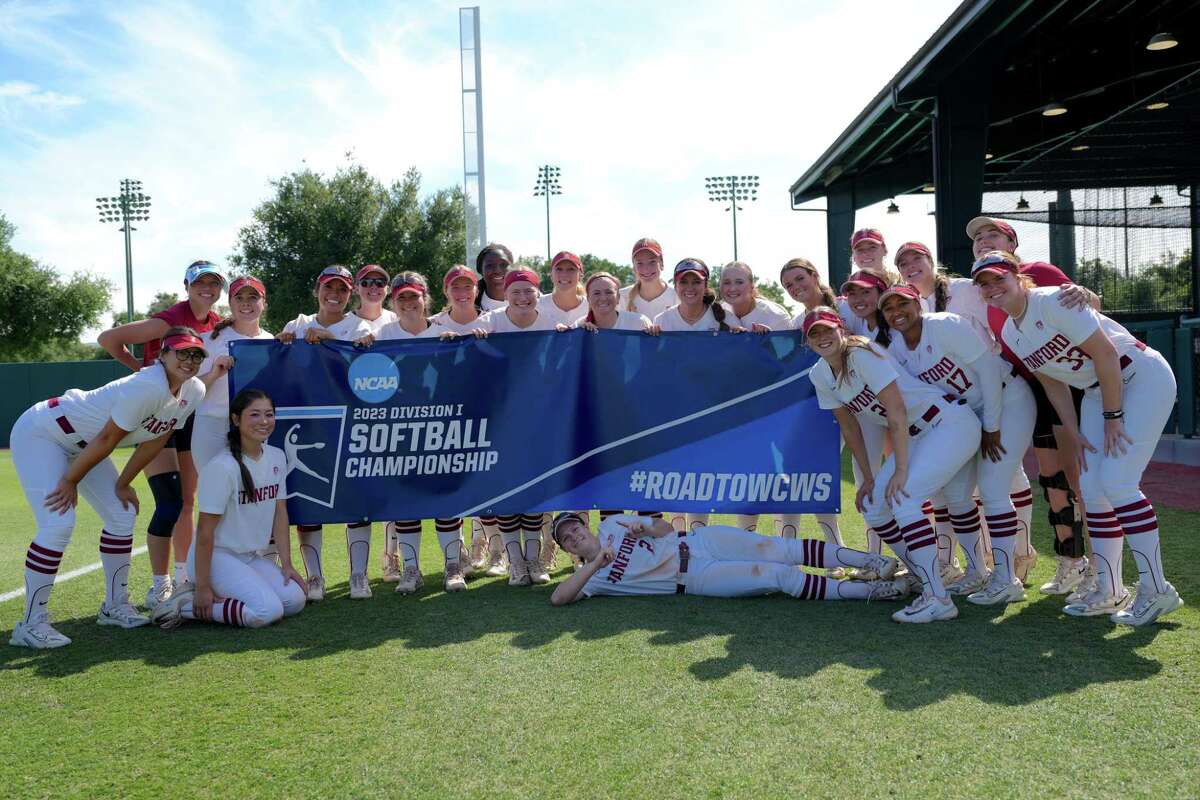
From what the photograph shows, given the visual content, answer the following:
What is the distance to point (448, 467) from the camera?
5.86 metres

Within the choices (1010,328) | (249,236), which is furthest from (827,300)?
(249,236)

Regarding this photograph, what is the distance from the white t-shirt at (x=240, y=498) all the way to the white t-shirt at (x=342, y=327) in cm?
91

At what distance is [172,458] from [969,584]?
477 centimetres

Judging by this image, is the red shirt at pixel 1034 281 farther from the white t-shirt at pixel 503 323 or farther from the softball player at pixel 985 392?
the white t-shirt at pixel 503 323

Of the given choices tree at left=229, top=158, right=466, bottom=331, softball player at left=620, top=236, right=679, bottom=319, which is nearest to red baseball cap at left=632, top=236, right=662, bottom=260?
softball player at left=620, top=236, right=679, bottom=319

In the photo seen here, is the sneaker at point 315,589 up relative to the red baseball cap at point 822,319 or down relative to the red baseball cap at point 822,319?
down

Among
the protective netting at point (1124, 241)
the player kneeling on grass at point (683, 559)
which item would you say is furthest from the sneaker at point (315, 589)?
the protective netting at point (1124, 241)

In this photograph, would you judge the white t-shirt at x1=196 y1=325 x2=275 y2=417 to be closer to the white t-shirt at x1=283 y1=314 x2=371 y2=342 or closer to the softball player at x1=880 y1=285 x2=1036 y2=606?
the white t-shirt at x1=283 y1=314 x2=371 y2=342

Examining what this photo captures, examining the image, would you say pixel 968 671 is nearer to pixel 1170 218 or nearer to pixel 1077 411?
pixel 1077 411

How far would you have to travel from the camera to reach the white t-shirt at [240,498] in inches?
196

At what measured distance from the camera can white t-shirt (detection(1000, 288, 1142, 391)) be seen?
4297mm

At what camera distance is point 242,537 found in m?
5.11

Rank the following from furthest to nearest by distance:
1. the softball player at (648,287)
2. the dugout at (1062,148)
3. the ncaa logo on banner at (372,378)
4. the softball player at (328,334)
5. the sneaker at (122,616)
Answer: the dugout at (1062,148), the softball player at (648,287), the ncaa logo on banner at (372,378), the softball player at (328,334), the sneaker at (122,616)

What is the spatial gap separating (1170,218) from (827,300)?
61.4 ft
